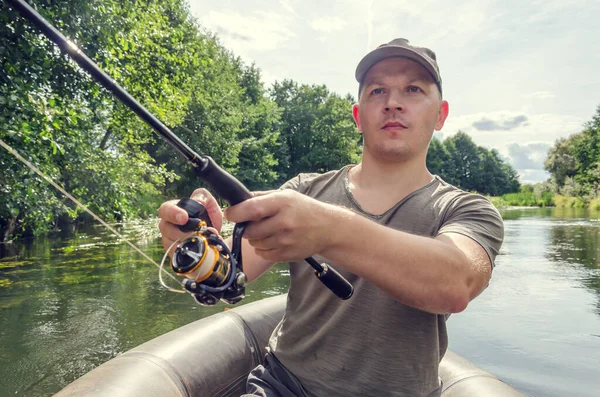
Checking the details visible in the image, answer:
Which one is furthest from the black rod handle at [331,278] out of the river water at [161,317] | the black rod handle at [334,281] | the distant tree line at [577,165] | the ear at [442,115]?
the distant tree line at [577,165]

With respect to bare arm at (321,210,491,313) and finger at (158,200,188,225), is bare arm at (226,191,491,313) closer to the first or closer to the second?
bare arm at (321,210,491,313)

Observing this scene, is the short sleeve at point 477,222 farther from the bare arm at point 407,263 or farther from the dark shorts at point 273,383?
the dark shorts at point 273,383

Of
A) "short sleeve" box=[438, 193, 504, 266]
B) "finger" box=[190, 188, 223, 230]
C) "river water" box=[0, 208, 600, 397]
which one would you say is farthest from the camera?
"river water" box=[0, 208, 600, 397]

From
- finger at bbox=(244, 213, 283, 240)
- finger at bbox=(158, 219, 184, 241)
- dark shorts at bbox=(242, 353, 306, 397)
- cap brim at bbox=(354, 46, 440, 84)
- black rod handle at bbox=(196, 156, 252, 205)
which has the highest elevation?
cap brim at bbox=(354, 46, 440, 84)

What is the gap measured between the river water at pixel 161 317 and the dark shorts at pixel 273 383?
3440 mm

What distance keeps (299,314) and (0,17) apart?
781 centimetres

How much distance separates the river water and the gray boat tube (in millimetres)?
2402

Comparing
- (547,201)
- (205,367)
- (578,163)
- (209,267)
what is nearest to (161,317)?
(205,367)

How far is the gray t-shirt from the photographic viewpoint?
1938mm

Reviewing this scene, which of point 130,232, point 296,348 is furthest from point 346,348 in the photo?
point 130,232

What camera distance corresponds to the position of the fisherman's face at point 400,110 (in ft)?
7.38

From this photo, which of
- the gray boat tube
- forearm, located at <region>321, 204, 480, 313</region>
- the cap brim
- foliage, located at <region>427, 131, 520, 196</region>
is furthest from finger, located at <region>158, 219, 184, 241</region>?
foliage, located at <region>427, 131, 520, 196</region>

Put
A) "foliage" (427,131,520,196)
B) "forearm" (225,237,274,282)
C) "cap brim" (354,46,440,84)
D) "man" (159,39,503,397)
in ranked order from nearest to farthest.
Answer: "man" (159,39,503,397)
"cap brim" (354,46,440,84)
"forearm" (225,237,274,282)
"foliage" (427,131,520,196)

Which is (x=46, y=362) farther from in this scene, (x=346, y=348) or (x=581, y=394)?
(x=581, y=394)
